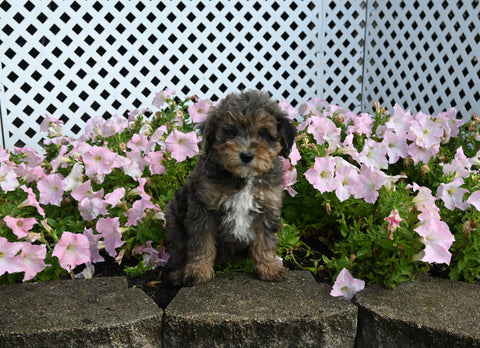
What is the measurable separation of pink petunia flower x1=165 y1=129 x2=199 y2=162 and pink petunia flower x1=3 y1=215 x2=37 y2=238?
42.7 inches

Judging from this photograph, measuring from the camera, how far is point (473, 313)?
2.66m

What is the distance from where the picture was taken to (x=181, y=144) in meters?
3.66

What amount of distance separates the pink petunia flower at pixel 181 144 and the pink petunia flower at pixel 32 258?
1.14 m

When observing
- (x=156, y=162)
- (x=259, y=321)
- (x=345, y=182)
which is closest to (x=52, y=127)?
(x=156, y=162)

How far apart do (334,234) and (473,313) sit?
1.23 m

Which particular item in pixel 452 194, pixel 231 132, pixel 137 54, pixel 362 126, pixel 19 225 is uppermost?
pixel 137 54

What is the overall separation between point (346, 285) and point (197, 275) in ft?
2.87

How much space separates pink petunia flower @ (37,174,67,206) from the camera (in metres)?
3.48

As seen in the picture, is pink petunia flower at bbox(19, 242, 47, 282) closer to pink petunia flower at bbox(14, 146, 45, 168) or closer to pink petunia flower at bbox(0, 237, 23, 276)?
pink petunia flower at bbox(0, 237, 23, 276)

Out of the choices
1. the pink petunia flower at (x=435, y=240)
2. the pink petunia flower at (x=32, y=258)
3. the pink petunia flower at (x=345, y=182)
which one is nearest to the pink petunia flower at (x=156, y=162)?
the pink petunia flower at (x=32, y=258)

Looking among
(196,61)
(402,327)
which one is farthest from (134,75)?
(402,327)

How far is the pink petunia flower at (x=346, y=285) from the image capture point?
2.85m

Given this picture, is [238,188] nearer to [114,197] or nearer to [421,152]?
[114,197]

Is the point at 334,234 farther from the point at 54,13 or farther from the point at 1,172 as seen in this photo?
the point at 54,13
